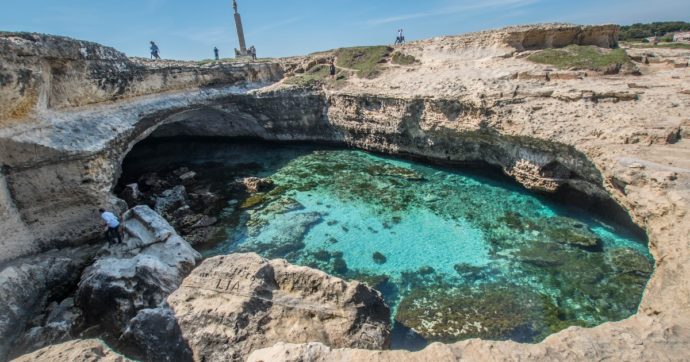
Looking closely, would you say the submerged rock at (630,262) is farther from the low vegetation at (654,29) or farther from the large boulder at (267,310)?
the low vegetation at (654,29)

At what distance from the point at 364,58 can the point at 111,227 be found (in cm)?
1997

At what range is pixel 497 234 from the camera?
1278 centimetres

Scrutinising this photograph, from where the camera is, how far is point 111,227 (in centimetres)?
1126

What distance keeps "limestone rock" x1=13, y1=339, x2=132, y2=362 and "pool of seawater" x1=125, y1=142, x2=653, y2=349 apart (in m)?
6.17

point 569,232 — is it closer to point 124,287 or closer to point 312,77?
point 124,287

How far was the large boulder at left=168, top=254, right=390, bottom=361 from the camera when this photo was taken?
22.3 feet

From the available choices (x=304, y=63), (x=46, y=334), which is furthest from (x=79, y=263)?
(x=304, y=63)

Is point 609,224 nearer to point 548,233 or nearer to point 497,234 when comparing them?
point 548,233

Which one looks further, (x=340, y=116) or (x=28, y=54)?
(x=340, y=116)

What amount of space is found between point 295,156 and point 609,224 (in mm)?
16968

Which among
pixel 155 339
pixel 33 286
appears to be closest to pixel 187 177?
pixel 33 286

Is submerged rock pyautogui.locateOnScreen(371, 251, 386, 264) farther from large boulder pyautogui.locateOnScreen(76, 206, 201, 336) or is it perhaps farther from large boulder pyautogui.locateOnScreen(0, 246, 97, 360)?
large boulder pyautogui.locateOnScreen(0, 246, 97, 360)

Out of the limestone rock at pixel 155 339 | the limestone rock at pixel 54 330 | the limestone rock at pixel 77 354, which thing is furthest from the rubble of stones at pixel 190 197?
the limestone rock at pixel 77 354

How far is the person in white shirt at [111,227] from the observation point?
11086 millimetres
